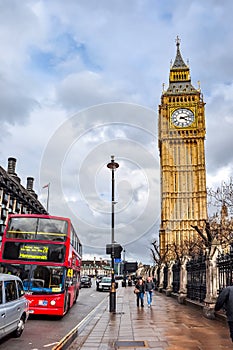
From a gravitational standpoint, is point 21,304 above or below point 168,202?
below

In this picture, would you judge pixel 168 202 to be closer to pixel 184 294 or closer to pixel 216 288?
pixel 184 294

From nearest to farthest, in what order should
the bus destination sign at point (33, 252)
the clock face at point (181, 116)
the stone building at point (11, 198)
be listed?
the bus destination sign at point (33, 252) < the stone building at point (11, 198) < the clock face at point (181, 116)

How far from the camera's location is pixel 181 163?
101125mm

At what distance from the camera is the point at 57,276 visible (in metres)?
14.0

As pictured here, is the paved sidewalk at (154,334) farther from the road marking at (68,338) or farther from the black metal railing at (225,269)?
the black metal railing at (225,269)

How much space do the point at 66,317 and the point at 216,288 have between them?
21.3 ft

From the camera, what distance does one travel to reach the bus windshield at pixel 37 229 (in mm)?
14414

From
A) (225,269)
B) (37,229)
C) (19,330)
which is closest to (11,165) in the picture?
(37,229)

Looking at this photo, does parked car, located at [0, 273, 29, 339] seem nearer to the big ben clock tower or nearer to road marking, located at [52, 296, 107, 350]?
road marking, located at [52, 296, 107, 350]

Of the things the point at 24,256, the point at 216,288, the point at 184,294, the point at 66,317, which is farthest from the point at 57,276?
the point at 184,294

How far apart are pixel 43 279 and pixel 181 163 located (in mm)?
89806

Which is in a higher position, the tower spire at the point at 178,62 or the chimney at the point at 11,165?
the tower spire at the point at 178,62

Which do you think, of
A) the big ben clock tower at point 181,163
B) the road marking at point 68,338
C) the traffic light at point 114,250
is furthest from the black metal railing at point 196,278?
the big ben clock tower at point 181,163

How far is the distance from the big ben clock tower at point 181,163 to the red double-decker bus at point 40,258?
85344mm
